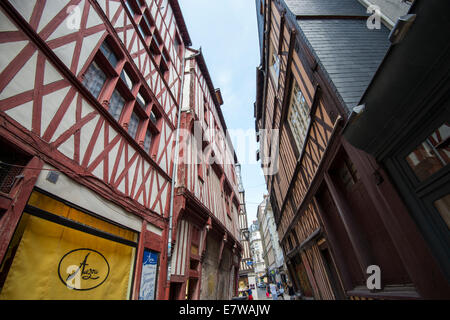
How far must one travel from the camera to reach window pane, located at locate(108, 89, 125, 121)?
429 centimetres

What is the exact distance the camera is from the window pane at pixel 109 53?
4246mm

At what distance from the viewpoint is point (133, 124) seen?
499 centimetres

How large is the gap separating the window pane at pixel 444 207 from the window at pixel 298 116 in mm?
3256

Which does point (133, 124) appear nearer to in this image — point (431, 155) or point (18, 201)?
point (18, 201)

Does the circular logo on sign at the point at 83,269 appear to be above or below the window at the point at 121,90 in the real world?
below

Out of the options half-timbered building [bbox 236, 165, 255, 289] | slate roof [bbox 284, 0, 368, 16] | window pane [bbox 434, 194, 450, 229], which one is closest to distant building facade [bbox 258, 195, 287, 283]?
half-timbered building [bbox 236, 165, 255, 289]

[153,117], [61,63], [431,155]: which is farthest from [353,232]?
[153,117]

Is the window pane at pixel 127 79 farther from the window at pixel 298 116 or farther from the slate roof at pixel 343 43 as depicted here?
the window at pixel 298 116

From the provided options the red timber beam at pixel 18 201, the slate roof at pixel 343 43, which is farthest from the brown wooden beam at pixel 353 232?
the red timber beam at pixel 18 201

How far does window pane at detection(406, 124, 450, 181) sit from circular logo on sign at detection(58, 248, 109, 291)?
4.45 metres

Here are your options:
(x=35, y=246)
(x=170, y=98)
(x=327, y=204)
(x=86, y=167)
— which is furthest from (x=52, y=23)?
(x=327, y=204)

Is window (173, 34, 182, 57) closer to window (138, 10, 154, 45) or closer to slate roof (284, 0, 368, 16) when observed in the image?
window (138, 10, 154, 45)

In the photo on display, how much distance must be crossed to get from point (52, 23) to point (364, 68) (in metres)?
5.47

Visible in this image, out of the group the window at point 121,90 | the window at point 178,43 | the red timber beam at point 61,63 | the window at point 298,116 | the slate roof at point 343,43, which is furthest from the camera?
the window at point 178,43
